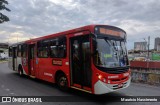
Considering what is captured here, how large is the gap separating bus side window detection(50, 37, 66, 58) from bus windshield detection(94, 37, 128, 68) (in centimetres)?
244

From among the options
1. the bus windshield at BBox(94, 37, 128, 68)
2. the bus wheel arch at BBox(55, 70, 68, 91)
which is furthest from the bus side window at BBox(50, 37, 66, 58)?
the bus windshield at BBox(94, 37, 128, 68)

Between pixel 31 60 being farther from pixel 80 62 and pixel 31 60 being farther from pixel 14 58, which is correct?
pixel 80 62

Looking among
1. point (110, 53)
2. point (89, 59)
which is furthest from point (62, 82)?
point (110, 53)

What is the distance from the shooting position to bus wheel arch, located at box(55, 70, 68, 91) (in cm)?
932

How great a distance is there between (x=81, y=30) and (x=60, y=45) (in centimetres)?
194

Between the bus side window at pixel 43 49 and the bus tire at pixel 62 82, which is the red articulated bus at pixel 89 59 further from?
the bus side window at pixel 43 49

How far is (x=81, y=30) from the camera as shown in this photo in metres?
8.12

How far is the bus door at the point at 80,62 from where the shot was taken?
778 cm

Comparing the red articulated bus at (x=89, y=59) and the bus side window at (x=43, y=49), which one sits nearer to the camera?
the red articulated bus at (x=89, y=59)

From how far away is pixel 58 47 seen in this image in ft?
32.3

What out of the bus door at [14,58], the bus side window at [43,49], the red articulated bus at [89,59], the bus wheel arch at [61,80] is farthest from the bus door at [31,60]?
the bus door at [14,58]

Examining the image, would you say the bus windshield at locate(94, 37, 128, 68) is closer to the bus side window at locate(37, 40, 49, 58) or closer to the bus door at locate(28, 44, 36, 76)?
the bus side window at locate(37, 40, 49, 58)

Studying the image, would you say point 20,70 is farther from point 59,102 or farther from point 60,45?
point 59,102

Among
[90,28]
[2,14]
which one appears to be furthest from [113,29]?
[2,14]
